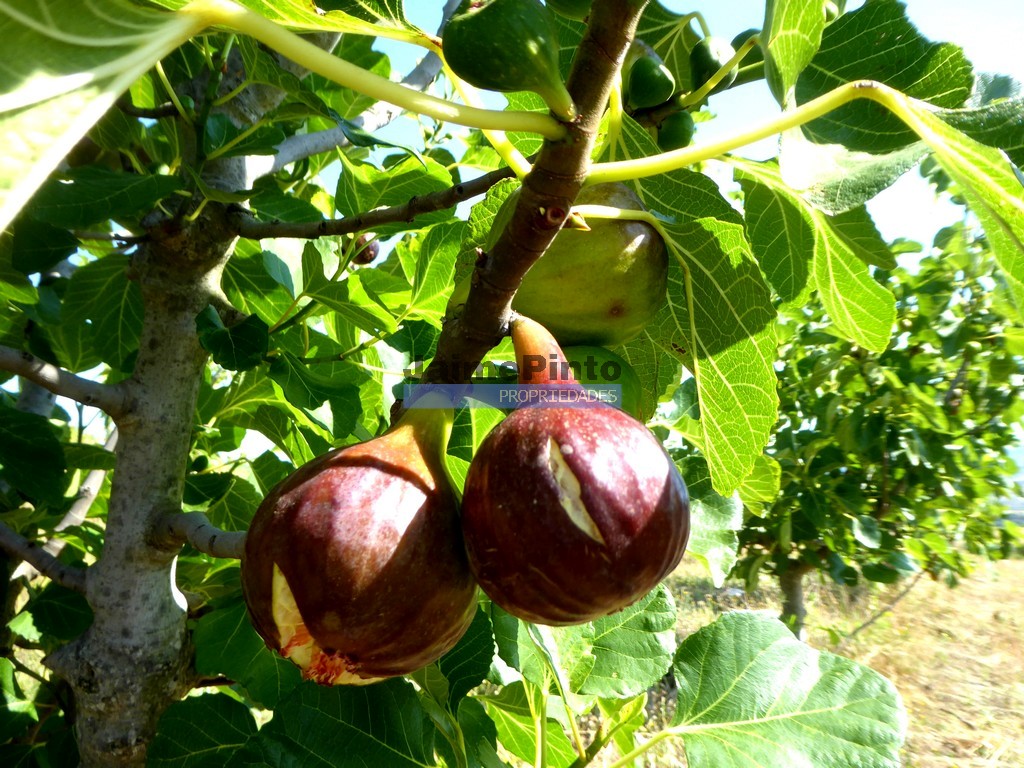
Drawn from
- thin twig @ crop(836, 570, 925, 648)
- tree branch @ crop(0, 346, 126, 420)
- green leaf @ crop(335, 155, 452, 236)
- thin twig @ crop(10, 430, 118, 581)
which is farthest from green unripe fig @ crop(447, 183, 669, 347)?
thin twig @ crop(836, 570, 925, 648)

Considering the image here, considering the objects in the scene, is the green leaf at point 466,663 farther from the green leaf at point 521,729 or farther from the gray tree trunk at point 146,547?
the gray tree trunk at point 146,547

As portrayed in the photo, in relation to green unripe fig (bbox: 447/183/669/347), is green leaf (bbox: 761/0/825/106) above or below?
above

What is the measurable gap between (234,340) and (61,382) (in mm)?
303

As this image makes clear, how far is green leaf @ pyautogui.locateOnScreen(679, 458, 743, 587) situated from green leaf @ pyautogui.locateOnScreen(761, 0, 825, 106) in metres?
0.87

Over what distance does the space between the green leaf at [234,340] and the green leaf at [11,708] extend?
1034 millimetres

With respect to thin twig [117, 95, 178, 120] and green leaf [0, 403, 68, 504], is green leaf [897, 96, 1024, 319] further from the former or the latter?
green leaf [0, 403, 68, 504]

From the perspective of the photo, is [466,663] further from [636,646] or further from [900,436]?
[900,436]

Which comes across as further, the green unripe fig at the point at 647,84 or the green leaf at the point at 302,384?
the green leaf at the point at 302,384

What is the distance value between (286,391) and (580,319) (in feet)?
2.17

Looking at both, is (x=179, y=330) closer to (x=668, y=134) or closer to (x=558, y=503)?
(x=668, y=134)

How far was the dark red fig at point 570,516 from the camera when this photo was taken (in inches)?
24.6

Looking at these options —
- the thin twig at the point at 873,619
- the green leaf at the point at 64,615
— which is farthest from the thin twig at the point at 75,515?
the thin twig at the point at 873,619

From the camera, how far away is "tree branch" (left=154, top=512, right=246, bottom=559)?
1065 mm

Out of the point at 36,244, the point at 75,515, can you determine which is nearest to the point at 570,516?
the point at 36,244
